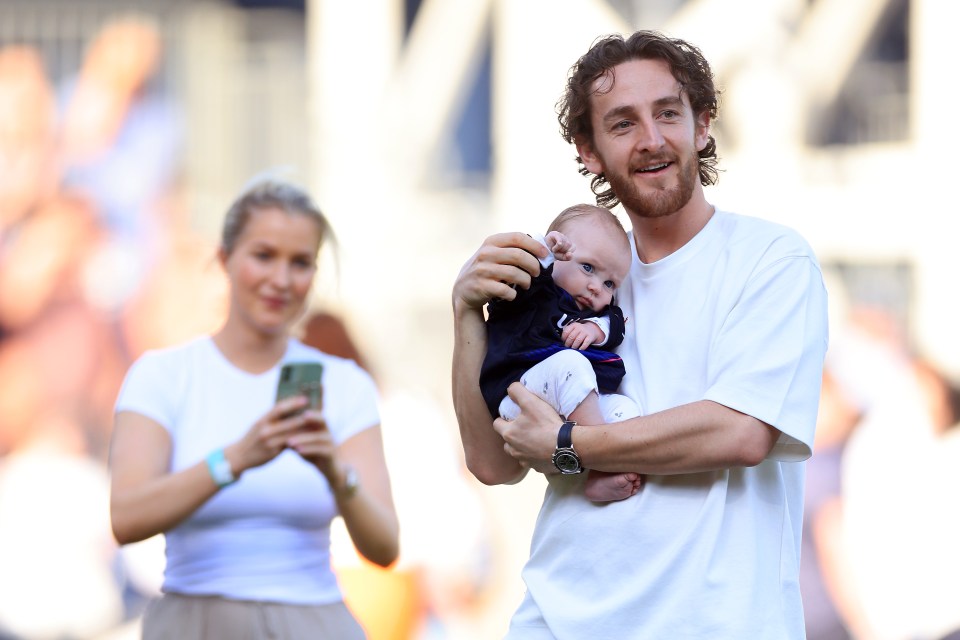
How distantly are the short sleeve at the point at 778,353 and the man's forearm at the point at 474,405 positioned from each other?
463 millimetres

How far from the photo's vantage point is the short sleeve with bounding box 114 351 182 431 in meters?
2.85

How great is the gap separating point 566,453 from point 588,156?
62cm

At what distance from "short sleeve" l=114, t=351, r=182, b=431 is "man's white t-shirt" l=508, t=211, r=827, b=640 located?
1.06 meters

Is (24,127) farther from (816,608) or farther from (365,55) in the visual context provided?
(816,608)

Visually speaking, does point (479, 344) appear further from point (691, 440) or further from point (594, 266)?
point (691, 440)

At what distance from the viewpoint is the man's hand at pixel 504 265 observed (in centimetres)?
218

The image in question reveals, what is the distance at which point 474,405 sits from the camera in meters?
2.35

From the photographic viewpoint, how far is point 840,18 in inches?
287

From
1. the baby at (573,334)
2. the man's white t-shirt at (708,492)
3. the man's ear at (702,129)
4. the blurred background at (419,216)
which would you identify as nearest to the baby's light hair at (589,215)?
the baby at (573,334)

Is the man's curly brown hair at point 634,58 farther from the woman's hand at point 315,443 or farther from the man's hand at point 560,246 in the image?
the woman's hand at point 315,443

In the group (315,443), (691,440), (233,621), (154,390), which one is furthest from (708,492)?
(154,390)

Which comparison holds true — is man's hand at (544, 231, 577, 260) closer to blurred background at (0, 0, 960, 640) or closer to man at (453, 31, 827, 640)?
man at (453, 31, 827, 640)

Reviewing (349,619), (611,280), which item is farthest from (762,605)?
(349,619)

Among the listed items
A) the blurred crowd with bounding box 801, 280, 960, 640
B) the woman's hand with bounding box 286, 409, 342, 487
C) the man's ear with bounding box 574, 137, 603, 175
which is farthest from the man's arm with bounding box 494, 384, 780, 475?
the blurred crowd with bounding box 801, 280, 960, 640
